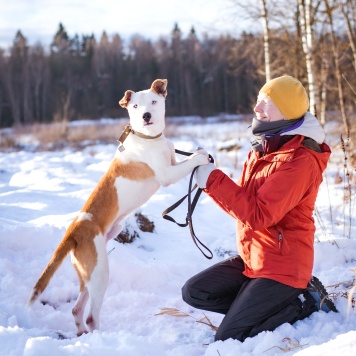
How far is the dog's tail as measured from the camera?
118 inches

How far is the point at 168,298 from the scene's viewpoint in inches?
153

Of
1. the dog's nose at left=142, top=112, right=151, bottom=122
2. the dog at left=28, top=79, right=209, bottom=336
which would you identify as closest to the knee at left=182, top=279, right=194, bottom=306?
the dog at left=28, top=79, right=209, bottom=336

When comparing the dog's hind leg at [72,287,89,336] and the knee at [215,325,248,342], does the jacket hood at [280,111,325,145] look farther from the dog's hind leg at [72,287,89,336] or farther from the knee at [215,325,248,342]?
the dog's hind leg at [72,287,89,336]

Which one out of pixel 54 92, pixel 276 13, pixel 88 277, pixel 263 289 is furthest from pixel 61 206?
pixel 54 92

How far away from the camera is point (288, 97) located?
2865 mm

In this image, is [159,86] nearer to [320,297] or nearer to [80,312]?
[80,312]

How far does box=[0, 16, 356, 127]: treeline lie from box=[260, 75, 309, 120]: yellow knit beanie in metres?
35.9

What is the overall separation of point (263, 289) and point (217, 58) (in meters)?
46.8

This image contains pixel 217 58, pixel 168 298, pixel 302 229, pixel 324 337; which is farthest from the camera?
pixel 217 58

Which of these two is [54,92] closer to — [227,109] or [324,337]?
[227,109]

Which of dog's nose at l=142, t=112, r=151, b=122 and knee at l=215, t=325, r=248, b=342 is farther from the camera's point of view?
dog's nose at l=142, t=112, r=151, b=122

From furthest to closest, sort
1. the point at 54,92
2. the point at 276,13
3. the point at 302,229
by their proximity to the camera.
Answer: the point at 54,92 → the point at 276,13 → the point at 302,229

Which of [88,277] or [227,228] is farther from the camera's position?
[227,228]

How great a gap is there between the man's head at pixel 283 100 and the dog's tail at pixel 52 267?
1.59m
